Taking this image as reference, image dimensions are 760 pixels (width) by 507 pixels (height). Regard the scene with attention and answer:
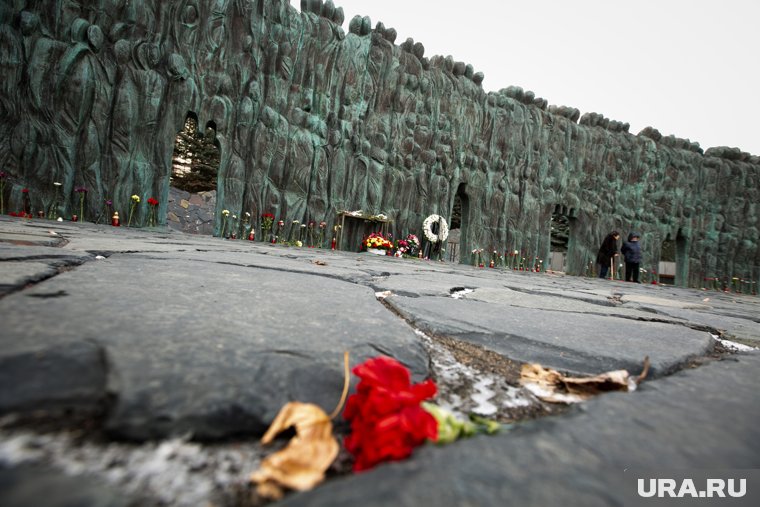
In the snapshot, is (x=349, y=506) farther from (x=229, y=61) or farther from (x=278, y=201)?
(x=229, y=61)

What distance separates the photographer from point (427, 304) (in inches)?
48.9

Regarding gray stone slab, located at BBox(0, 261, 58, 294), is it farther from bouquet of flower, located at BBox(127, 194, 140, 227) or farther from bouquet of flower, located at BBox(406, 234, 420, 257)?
bouquet of flower, located at BBox(406, 234, 420, 257)

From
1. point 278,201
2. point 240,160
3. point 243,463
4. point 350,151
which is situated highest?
point 350,151

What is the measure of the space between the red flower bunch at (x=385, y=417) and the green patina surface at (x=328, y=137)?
7252mm

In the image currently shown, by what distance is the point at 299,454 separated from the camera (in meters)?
0.37

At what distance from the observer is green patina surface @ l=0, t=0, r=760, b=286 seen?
5992 mm

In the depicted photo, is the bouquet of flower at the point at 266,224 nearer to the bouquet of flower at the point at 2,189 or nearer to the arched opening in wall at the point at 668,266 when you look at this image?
the bouquet of flower at the point at 2,189

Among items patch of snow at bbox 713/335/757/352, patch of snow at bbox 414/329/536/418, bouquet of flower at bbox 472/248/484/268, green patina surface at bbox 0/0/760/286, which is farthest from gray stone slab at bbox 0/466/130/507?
bouquet of flower at bbox 472/248/484/268

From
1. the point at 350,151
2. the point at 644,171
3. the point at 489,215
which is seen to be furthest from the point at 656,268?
the point at 350,151

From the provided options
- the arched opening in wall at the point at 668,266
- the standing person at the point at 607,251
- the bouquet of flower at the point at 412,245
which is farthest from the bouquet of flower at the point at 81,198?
the arched opening in wall at the point at 668,266

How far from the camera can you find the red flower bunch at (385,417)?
1.27ft

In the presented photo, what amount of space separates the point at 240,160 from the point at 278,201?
3.43 feet

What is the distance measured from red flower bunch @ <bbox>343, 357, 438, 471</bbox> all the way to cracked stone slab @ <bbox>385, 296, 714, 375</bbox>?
43 centimetres

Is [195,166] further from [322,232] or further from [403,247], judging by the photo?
[403,247]
